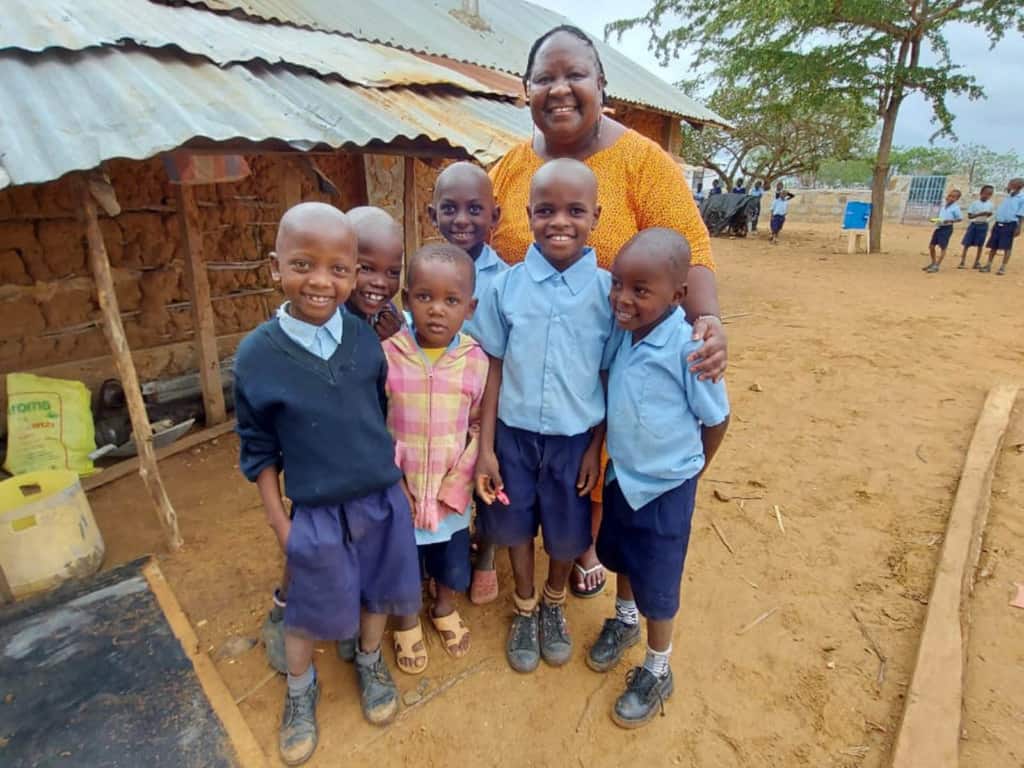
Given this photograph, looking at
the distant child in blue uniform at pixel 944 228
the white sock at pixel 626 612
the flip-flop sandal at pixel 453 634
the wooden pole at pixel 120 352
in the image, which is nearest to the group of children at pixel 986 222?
the distant child in blue uniform at pixel 944 228

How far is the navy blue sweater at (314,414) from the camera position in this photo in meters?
1.54

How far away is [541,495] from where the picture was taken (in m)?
1.93

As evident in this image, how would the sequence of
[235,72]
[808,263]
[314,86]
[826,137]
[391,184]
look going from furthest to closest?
[826,137], [808,263], [391,184], [314,86], [235,72]

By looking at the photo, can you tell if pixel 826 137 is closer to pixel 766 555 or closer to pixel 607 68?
pixel 607 68

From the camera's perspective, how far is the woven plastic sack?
3652 mm

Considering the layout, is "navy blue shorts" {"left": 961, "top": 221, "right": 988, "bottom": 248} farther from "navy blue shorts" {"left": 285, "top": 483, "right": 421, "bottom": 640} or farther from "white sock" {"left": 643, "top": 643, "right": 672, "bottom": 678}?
"navy blue shorts" {"left": 285, "top": 483, "right": 421, "bottom": 640}

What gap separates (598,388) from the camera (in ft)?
5.97

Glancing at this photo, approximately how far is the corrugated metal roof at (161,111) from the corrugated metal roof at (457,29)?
164 cm

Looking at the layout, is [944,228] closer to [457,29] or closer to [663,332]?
[457,29]

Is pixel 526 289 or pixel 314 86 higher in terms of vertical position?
pixel 314 86

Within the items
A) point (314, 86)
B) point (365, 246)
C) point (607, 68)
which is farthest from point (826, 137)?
point (365, 246)

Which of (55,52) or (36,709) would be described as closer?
(36,709)

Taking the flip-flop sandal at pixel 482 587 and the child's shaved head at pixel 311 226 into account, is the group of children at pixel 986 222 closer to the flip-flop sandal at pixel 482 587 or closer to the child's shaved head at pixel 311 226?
the flip-flop sandal at pixel 482 587

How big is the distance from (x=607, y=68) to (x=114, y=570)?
9980 millimetres
